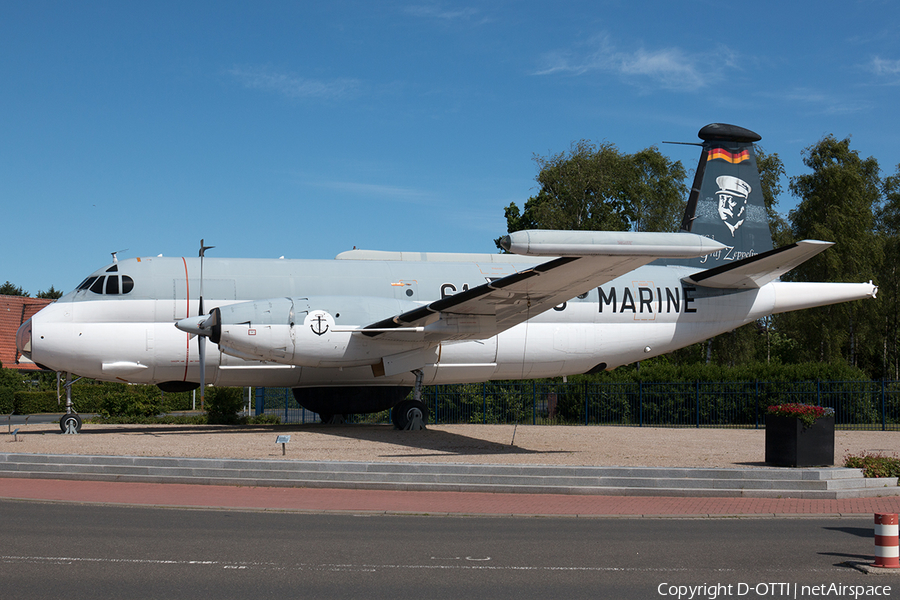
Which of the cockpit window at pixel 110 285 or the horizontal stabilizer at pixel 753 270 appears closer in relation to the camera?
the cockpit window at pixel 110 285

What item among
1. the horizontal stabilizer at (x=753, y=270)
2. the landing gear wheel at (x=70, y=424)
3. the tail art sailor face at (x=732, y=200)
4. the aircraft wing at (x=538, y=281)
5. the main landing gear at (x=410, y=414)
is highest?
the tail art sailor face at (x=732, y=200)

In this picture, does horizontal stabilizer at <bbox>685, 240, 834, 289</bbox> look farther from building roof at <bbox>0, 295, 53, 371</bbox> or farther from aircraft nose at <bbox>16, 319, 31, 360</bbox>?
building roof at <bbox>0, 295, 53, 371</bbox>

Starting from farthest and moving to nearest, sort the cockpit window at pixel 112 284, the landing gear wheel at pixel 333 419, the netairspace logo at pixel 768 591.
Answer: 1. the landing gear wheel at pixel 333 419
2. the cockpit window at pixel 112 284
3. the netairspace logo at pixel 768 591

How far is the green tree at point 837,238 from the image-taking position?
4497cm

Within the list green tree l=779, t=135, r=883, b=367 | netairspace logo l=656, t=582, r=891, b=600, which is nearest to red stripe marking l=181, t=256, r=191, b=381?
netairspace logo l=656, t=582, r=891, b=600

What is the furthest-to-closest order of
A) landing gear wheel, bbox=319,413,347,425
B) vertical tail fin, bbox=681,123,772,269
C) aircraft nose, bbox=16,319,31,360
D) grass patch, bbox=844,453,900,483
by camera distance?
vertical tail fin, bbox=681,123,772,269 → landing gear wheel, bbox=319,413,347,425 → aircraft nose, bbox=16,319,31,360 → grass patch, bbox=844,453,900,483

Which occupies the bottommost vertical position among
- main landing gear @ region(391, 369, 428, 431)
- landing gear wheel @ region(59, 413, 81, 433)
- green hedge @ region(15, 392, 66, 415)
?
green hedge @ region(15, 392, 66, 415)

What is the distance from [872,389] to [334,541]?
2925 cm

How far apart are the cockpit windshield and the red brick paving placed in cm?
675

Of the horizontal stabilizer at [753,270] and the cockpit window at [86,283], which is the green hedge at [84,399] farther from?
the horizontal stabilizer at [753,270]

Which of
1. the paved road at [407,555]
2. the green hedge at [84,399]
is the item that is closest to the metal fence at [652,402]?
the green hedge at [84,399]

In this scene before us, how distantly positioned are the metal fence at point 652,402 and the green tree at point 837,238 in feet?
43.2

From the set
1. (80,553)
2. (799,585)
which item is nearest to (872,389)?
(799,585)

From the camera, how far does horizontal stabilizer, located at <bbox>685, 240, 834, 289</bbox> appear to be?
21.3 m
